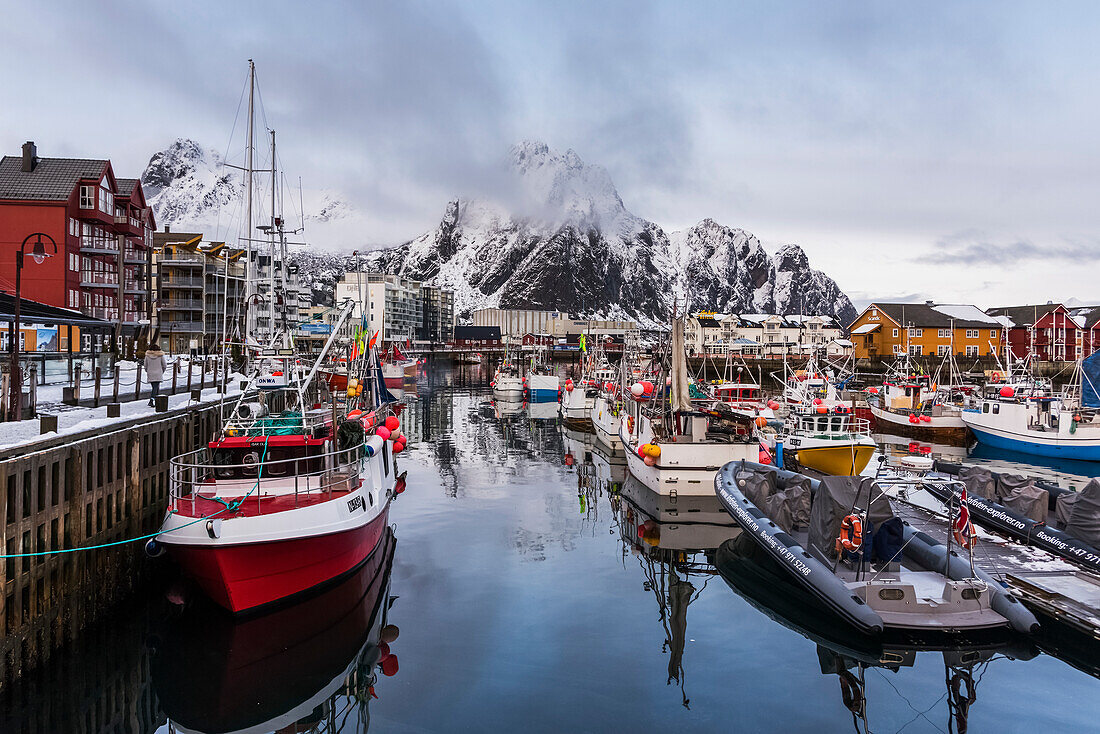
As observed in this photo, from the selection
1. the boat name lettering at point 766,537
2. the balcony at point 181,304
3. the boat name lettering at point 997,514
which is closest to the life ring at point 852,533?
the boat name lettering at point 766,537

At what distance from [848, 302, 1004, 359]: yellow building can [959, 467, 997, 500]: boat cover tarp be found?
8328cm

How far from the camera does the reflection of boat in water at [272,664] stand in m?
12.5

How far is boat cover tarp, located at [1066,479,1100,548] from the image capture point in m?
17.8

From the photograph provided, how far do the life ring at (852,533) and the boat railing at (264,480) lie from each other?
11.0 metres

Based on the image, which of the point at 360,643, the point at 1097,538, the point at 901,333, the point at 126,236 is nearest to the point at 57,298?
the point at 126,236

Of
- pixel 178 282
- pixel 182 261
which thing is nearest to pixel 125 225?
pixel 182 261

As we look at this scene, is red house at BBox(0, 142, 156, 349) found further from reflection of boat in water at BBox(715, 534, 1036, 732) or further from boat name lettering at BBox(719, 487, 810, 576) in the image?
reflection of boat in water at BBox(715, 534, 1036, 732)

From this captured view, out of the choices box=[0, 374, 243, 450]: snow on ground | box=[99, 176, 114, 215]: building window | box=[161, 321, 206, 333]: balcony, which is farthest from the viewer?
box=[161, 321, 206, 333]: balcony

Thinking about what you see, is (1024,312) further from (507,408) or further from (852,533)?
(852,533)

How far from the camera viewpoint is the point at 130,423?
57.0 feet

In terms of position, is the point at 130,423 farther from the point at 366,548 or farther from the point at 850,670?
the point at 850,670

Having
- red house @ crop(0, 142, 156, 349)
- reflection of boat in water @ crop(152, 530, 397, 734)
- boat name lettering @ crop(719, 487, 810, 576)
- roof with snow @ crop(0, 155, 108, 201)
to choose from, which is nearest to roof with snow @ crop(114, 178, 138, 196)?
red house @ crop(0, 142, 156, 349)

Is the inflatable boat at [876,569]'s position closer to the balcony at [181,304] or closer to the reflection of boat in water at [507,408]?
the reflection of boat in water at [507,408]

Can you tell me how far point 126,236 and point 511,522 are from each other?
54685mm
